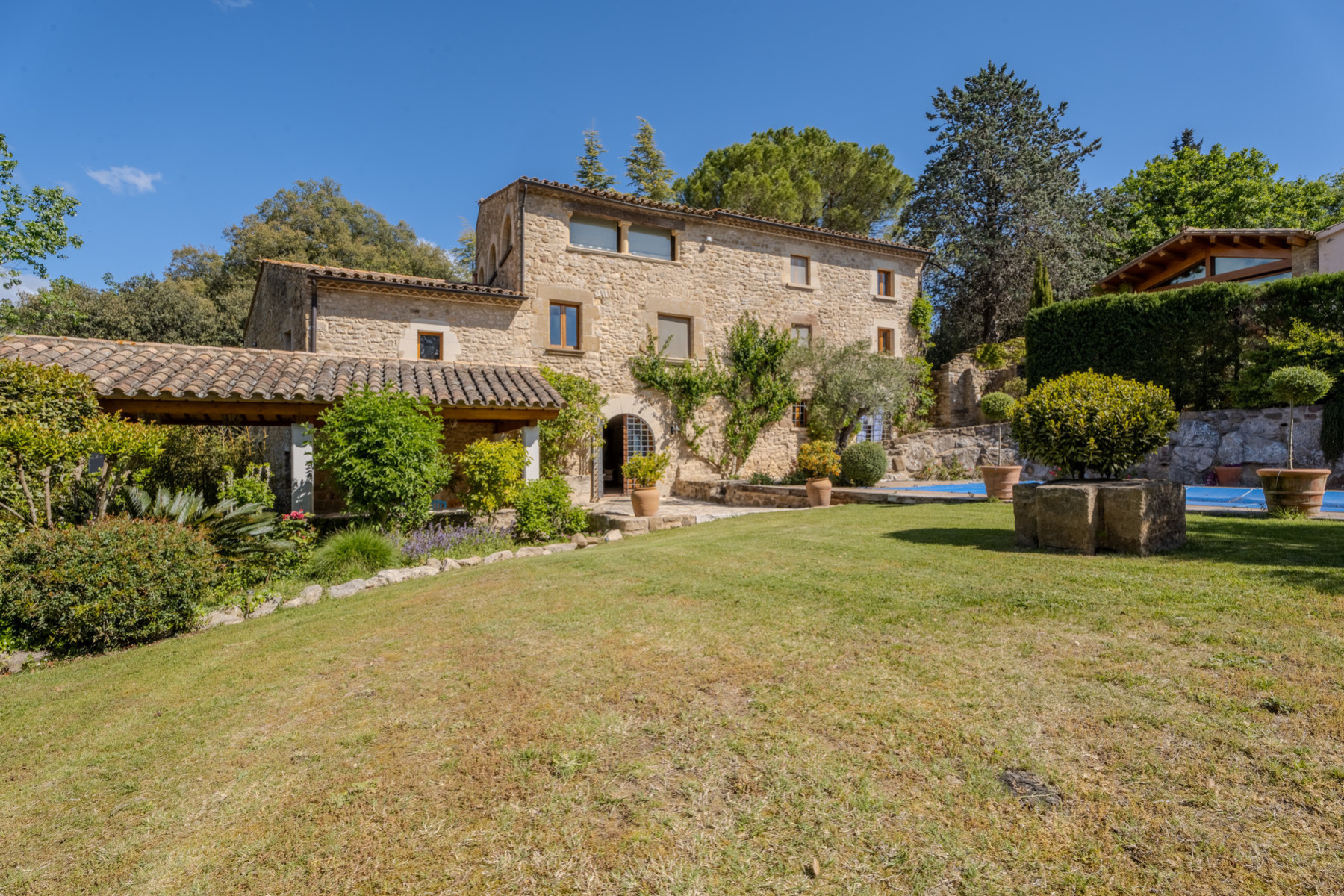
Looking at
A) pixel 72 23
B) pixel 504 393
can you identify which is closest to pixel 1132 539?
pixel 504 393

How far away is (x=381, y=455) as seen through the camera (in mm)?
9023

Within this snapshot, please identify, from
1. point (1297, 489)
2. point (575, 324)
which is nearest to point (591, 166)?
point (575, 324)

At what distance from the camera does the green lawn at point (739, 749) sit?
207 centimetres

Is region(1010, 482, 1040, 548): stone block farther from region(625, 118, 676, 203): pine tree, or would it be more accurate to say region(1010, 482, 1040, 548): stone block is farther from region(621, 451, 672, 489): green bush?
region(625, 118, 676, 203): pine tree

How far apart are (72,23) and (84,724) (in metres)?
11.3

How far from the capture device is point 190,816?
8.49 feet

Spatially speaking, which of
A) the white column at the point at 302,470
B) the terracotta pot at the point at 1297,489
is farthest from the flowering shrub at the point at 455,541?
the terracotta pot at the point at 1297,489

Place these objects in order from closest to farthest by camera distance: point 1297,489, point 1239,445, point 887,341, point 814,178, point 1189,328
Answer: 1. point 1297,489
2. point 1239,445
3. point 1189,328
4. point 887,341
5. point 814,178

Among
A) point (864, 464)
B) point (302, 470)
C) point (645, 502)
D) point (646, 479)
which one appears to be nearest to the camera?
point (302, 470)

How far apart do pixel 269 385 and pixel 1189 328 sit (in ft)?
66.5

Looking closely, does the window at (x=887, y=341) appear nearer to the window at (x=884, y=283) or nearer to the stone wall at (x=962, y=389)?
the window at (x=884, y=283)

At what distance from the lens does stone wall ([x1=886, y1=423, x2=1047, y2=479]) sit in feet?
59.7

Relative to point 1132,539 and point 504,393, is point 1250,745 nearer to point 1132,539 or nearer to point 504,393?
point 1132,539

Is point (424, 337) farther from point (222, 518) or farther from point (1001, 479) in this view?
point (1001, 479)
